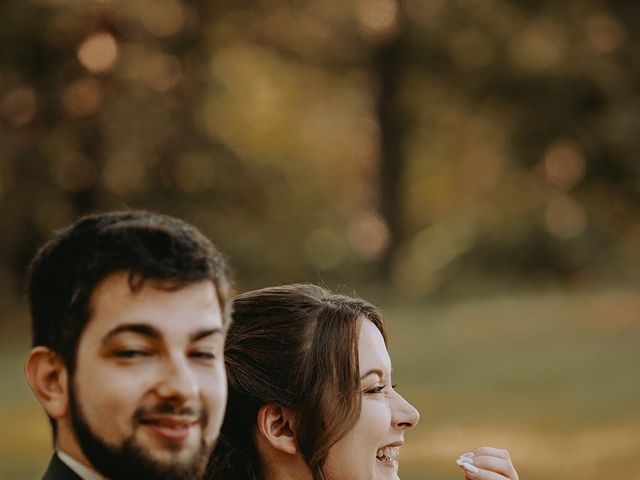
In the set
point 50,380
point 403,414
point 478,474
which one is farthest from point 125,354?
point 478,474

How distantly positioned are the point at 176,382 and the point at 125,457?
15 cm

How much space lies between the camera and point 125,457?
1981 millimetres

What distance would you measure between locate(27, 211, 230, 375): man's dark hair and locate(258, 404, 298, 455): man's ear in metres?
A: 1.17

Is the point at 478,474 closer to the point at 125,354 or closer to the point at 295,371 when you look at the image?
the point at 295,371

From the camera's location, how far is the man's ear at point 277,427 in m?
3.21

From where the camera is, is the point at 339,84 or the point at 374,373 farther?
the point at 339,84

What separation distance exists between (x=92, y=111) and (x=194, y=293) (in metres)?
19.5

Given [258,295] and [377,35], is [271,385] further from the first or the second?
[377,35]

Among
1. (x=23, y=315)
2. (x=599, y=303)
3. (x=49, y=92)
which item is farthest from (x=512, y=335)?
(x=49, y=92)

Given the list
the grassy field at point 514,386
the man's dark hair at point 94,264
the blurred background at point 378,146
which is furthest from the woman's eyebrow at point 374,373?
the blurred background at point 378,146

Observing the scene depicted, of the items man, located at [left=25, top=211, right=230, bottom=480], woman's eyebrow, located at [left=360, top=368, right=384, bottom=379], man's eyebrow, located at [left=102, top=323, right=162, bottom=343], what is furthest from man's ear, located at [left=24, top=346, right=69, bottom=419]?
woman's eyebrow, located at [left=360, top=368, right=384, bottom=379]

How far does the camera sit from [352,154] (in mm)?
31719

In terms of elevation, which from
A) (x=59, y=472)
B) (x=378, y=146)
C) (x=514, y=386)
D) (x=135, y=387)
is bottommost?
(x=59, y=472)

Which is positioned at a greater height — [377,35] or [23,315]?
[377,35]
